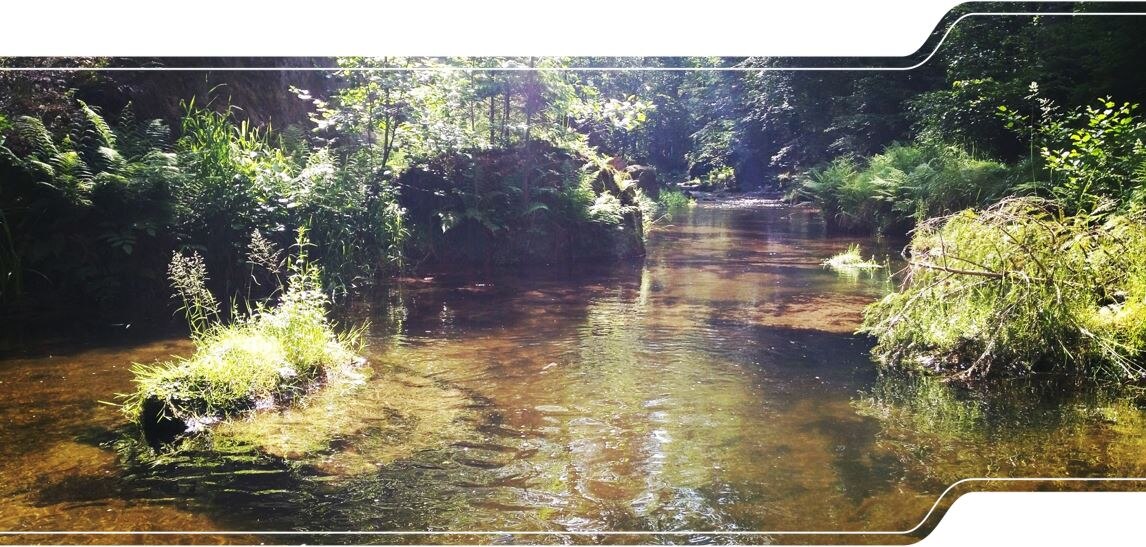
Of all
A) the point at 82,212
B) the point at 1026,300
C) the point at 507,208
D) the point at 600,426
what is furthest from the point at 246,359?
the point at 1026,300

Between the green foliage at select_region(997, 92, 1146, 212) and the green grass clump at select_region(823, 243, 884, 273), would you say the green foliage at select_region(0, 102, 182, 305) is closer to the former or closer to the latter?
the green grass clump at select_region(823, 243, 884, 273)

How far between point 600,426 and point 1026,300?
6.20 feet

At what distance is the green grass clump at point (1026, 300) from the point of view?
2.84 meters

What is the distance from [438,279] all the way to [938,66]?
2.19 m

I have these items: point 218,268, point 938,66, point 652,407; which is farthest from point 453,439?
point 938,66

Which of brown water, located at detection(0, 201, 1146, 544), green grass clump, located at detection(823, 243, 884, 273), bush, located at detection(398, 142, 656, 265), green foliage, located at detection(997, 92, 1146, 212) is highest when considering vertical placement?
green foliage, located at detection(997, 92, 1146, 212)

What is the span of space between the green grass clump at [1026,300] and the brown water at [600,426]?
191 millimetres

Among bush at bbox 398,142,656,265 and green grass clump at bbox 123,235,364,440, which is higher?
bush at bbox 398,142,656,265

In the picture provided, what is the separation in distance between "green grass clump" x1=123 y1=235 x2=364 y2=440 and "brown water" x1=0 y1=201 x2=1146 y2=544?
117 millimetres

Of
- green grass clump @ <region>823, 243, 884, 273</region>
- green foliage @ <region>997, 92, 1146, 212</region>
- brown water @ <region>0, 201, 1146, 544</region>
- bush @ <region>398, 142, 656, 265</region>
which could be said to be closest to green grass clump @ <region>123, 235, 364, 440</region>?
brown water @ <region>0, 201, 1146, 544</region>

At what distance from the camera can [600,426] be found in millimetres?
2400

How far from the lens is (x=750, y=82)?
2795 mm

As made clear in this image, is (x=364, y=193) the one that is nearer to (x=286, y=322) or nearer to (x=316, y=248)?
(x=316, y=248)

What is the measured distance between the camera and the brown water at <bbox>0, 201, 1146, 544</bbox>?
205cm
